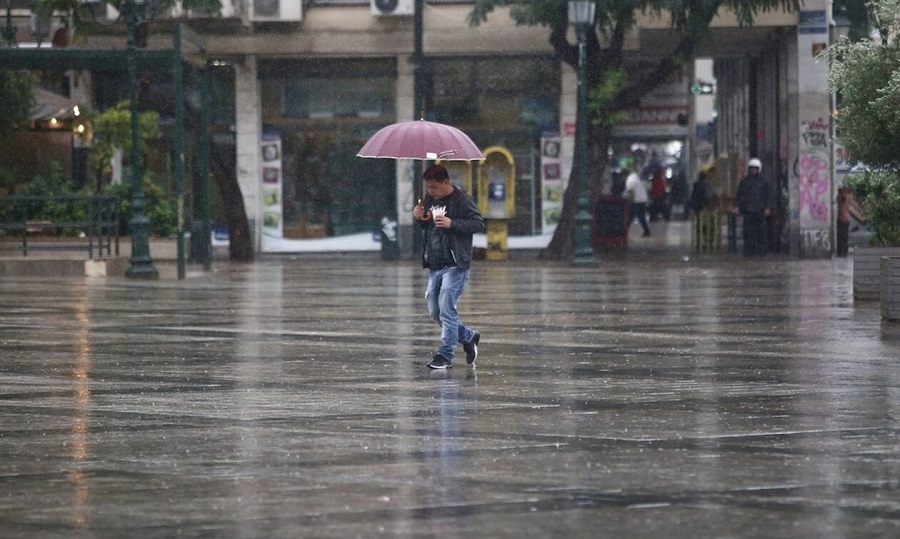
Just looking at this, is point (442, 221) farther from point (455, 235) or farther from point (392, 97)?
point (392, 97)

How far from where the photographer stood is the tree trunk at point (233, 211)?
33812mm

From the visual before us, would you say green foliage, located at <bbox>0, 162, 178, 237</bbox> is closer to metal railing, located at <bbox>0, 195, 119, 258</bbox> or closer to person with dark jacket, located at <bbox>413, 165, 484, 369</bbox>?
metal railing, located at <bbox>0, 195, 119, 258</bbox>

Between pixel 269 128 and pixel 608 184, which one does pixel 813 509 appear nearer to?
pixel 269 128

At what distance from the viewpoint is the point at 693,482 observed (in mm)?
8188

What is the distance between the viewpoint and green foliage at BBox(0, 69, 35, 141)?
3303 cm

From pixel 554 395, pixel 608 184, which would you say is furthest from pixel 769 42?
pixel 554 395

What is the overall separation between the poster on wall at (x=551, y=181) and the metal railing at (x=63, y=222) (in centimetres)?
992

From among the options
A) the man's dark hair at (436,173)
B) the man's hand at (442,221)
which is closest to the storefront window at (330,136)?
the man's dark hair at (436,173)

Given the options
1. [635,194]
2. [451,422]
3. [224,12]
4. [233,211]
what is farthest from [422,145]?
[635,194]

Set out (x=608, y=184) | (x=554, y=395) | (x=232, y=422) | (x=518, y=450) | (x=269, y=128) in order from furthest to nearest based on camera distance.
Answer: (x=608, y=184)
(x=269, y=128)
(x=554, y=395)
(x=232, y=422)
(x=518, y=450)

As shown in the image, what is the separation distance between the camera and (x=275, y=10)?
34.9 metres

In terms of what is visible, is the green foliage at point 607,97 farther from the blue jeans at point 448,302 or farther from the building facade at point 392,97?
the blue jeans at point 448,302

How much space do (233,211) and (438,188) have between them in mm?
21195

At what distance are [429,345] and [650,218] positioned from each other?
43390 millimetres
